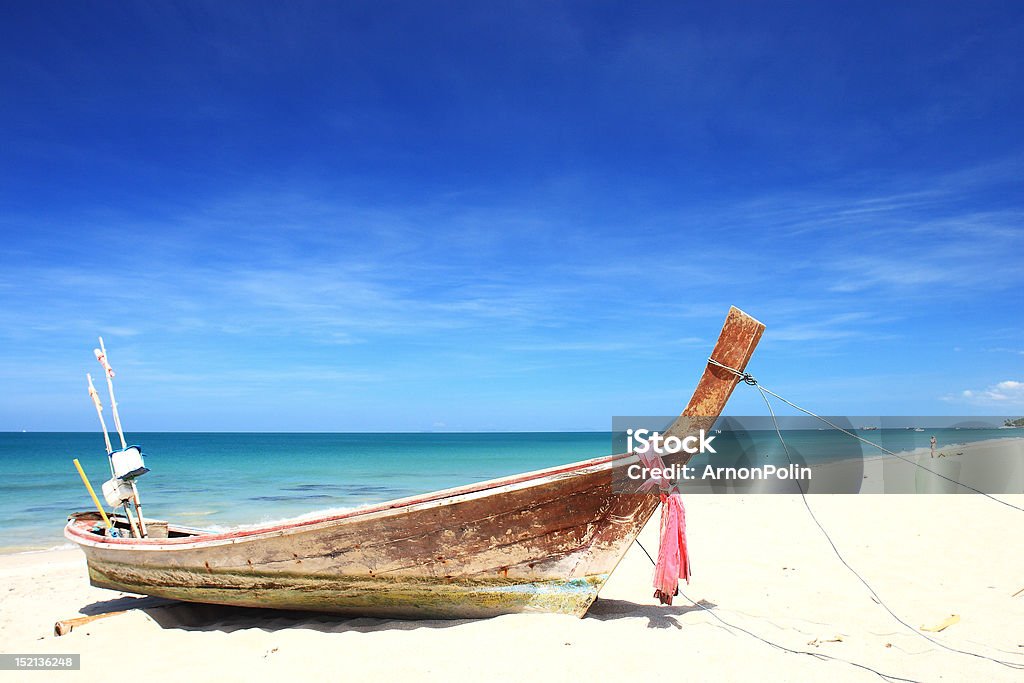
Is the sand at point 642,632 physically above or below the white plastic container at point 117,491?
below

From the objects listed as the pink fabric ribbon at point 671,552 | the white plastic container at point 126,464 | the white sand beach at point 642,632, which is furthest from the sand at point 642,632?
the white plastic container at point 126,464

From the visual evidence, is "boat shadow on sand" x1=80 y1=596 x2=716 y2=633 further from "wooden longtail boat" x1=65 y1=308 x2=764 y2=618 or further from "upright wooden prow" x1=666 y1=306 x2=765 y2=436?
"upright wooden prow" x1=666 y1=306 x2=765 y2=436

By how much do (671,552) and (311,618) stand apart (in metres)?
2.96

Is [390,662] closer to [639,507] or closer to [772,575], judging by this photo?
[639,507]

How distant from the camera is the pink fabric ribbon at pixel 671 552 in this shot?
14.0 feet

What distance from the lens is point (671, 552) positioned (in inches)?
169

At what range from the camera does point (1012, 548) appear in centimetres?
723

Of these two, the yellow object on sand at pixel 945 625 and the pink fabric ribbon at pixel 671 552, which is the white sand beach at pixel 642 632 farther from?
the pink fabric ribbon at pixel 671 552

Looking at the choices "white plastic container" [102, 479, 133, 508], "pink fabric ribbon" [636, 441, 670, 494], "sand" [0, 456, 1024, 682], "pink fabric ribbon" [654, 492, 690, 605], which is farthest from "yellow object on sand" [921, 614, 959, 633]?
"white plastic container" [102, 479, 133, 508]

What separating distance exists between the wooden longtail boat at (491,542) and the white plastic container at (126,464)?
2.35m

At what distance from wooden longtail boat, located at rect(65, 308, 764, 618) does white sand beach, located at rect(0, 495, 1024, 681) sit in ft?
0.69

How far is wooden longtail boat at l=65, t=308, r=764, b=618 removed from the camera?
4.22 meters

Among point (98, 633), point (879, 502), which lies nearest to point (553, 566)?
point (98, 633)

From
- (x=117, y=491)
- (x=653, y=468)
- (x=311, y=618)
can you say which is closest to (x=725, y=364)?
(x=653, y=468)
